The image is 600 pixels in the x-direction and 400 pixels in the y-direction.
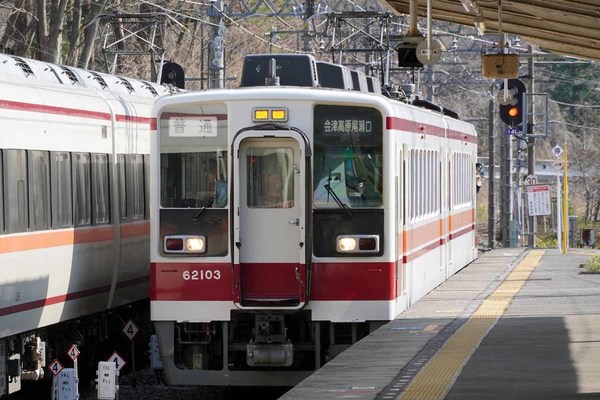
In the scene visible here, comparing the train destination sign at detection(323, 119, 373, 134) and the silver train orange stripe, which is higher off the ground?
the train destination sign at detection(323, 119, 373, 134)

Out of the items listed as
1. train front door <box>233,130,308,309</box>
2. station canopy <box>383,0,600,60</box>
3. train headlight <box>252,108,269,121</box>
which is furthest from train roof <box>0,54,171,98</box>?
station canopy <box>383,0,600,60</box>

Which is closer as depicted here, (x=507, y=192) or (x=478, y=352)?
(x=478, y=352)

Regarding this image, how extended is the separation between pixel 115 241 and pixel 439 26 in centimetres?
2880

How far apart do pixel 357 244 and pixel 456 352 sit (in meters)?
1.70

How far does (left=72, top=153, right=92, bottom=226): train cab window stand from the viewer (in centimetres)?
1413

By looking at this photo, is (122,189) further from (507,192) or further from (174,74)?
(507,192)

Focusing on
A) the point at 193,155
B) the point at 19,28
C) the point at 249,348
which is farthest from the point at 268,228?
the point at 19,28

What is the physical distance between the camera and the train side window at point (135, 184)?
15805 mm

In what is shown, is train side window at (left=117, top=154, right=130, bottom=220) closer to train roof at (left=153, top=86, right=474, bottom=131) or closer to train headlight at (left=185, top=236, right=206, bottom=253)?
train roof at (left=153, top=86, right=474, bottom=131)

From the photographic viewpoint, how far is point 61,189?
13.7 m

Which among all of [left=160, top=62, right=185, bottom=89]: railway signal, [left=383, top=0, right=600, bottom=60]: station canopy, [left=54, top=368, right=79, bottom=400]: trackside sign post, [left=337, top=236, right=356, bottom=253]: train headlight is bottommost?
[left=54, top=368, right=79, bottom=400]: trackside sign post

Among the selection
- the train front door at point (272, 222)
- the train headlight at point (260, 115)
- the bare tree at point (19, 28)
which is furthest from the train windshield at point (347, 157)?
the bare tree at point (19, 28)

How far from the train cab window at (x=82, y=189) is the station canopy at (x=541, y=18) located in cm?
326

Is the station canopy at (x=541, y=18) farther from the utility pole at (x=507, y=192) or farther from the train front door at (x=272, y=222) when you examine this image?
the utility pole at (x=507, y=192)
